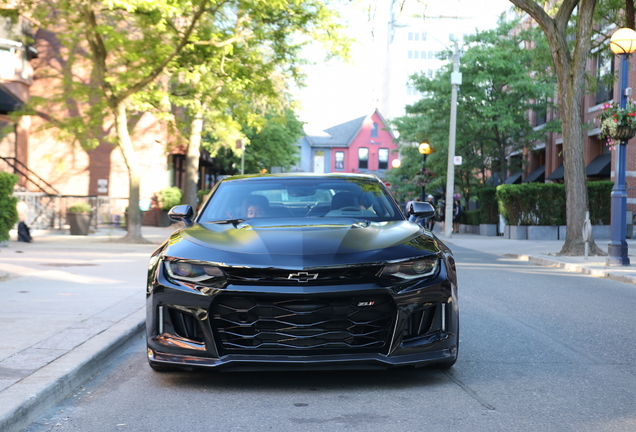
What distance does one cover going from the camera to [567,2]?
717 inches

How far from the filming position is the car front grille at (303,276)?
181 inches

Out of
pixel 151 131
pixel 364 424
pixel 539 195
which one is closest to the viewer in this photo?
pixel 364 424

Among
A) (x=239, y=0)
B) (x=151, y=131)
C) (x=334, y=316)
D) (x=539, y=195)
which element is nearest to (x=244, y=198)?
(x=334, y=316)

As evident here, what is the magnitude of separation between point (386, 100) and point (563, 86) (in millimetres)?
108320

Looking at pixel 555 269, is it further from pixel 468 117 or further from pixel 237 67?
pixel 468 117

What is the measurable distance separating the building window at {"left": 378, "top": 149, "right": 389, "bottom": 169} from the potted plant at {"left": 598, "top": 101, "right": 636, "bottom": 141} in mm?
68711

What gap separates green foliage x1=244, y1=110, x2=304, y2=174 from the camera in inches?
1790

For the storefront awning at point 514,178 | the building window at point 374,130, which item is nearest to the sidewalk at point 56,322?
the storefront awning at point 514,178

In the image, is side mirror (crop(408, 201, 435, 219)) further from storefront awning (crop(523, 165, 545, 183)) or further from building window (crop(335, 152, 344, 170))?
building window (crop(335, 152, 344, 170))

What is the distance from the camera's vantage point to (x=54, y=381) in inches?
181

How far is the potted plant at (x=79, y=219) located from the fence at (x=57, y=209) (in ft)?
5.69

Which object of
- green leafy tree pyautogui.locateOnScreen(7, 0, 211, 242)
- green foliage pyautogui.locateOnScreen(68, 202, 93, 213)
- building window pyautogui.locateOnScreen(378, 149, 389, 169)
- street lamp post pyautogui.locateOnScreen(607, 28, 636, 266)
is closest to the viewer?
street lamp post pyautogui.locateOnScreen(607, 28, 636, 266)

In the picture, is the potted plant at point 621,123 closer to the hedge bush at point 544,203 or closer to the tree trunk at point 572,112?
the tree trunk at point 572,112

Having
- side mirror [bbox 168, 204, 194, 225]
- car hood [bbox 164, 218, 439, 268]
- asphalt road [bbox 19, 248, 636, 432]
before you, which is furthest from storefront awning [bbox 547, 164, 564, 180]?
car hood [bbox 164, 218, 439, 268]
